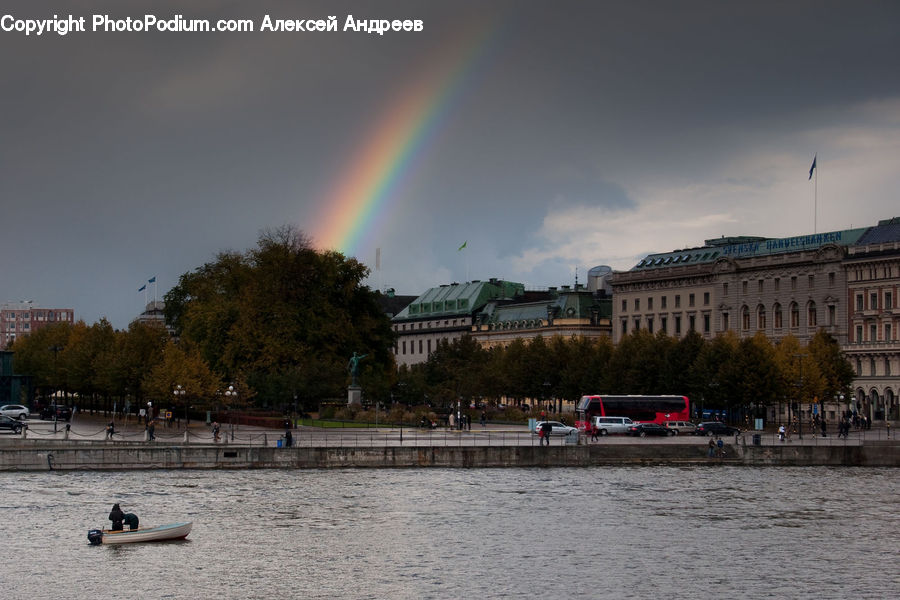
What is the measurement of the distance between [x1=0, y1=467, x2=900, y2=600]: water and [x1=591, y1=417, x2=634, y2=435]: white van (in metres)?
24.0

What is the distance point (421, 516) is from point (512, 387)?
303ft

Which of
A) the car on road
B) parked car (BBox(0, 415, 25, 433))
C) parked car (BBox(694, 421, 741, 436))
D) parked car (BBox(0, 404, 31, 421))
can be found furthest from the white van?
parked car (BBox(0, 404, 31, 421))

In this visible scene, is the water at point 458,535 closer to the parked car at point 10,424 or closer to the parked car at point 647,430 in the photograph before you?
the parked car at point 10,424

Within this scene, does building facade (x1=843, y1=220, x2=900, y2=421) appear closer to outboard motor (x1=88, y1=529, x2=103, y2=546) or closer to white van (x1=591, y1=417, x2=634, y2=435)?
white van (x1=591, y1=417, x2=634, y2=435)

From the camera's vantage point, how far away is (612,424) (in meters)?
113

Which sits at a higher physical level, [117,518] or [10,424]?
[10,424]

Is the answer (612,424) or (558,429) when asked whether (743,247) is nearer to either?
(612,424)

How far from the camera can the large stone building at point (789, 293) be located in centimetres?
14350

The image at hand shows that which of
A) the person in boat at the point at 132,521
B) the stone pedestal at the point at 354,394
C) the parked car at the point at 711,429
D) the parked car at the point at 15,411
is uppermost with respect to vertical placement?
the stone pedestal at the point at 354,394

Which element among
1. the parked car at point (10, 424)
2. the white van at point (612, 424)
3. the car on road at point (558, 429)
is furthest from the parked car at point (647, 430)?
the parked car at point (10, 424)

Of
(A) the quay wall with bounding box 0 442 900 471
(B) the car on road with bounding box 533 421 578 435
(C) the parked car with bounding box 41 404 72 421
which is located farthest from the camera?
(C) the parked car with bounding box 41 404 72 421

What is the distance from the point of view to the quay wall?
82.9 metres

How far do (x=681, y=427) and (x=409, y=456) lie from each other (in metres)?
32.9

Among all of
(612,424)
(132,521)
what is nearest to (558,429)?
(612,424)
